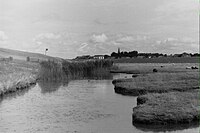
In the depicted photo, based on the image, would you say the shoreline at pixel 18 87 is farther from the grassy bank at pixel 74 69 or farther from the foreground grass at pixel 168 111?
the foreground grass at pixel 168 111

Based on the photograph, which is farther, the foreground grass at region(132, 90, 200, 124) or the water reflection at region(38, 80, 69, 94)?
the water reflection at region(38, 80, 69, 94)

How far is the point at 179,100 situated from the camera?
88.4ft

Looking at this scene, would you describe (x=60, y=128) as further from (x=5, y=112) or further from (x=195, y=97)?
(x=195, y=97)

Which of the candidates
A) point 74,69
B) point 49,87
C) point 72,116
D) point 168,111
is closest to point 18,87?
point 49,87

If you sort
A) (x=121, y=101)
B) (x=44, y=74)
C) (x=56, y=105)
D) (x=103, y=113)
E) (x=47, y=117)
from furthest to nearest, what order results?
(x=44, y=74)
(x=121, y=101)
(x=56, y=105)
(x=103, y=113)
(x=47, y=117)

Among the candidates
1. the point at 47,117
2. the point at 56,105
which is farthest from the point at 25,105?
Answer: the point at 47,117

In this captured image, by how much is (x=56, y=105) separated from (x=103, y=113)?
604 cm

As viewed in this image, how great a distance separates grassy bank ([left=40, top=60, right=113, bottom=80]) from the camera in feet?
212

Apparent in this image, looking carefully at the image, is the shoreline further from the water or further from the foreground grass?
the foreground grass

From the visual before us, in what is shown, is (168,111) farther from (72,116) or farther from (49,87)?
(49,87)

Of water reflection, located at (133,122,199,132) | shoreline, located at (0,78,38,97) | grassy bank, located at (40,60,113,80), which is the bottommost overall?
water reflection, located at (133,122,199,132)

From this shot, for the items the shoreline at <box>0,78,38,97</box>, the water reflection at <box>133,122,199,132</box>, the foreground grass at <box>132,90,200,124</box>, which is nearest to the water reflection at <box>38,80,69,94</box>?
the shoreline at <box>0,78,38,97</box>

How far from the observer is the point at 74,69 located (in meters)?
77.9

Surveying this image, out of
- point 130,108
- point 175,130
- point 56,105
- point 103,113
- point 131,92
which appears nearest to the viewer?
point 175,130
